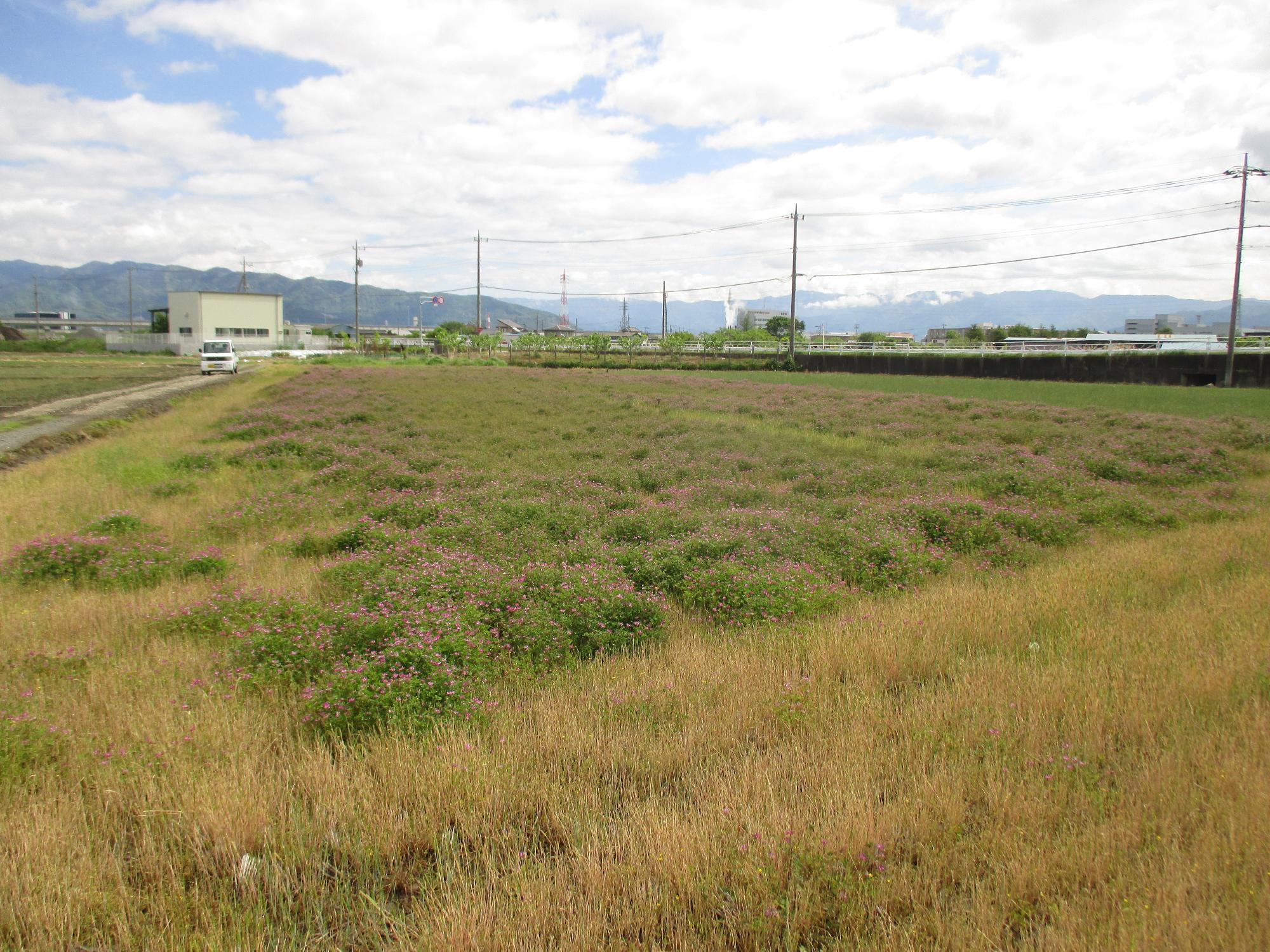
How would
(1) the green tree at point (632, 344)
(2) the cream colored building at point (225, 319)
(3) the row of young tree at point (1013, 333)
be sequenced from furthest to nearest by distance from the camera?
(3) the row of young tree at point (1013, 333) → (2) the cream colored building at point (225, 319) → (1) the green tree at point (632, 344)

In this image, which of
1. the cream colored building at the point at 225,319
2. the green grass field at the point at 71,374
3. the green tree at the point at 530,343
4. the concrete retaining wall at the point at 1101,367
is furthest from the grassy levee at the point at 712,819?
the cream colored building at the point at 225,319

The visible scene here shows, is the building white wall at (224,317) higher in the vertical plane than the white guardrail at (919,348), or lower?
higher

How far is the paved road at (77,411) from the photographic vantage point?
22141 millimetres

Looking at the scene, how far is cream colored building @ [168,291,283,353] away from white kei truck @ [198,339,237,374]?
2069 inches

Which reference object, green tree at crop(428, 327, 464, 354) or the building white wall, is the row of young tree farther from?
the building white wall

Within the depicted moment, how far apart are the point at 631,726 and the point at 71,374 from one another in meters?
A: 65.4

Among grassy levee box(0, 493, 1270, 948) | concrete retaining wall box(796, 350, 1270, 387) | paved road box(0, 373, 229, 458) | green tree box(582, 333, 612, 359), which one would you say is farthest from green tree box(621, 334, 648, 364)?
grassy levee box(0, 493, 1270, 948)

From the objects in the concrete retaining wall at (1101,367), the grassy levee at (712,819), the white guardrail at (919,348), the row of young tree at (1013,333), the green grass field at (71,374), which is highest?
the row of young tree at (1013,333)

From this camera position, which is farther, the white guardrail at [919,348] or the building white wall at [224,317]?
the building white wall at [224,317]

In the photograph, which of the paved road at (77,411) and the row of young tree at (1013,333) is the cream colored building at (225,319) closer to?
the paved road at (77,411)

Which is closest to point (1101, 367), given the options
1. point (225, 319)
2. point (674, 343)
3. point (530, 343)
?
point (674, 343)

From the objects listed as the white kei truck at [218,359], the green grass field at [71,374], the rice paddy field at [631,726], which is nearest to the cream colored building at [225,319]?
the green grass field at [71,374]

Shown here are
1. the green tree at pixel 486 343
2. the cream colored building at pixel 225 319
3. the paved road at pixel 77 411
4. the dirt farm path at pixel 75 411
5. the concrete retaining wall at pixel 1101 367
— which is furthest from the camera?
the green tree at pixel 486 343

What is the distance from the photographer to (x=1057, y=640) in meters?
6.73
